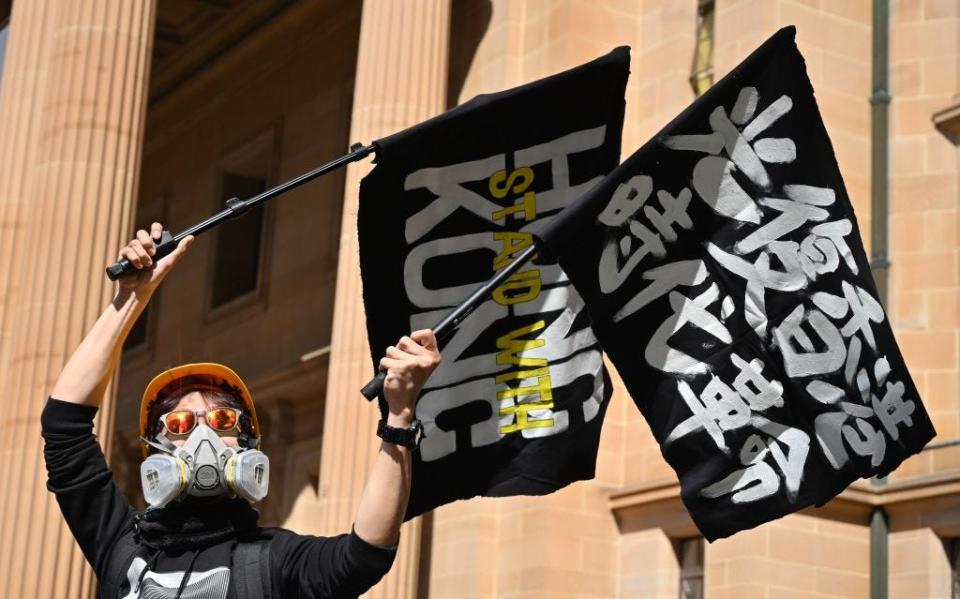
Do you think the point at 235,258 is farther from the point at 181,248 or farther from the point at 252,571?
the point at 252,571

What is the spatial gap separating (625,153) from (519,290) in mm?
13229

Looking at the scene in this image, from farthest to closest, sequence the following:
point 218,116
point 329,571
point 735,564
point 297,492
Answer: point 218,116
point 297,492
point 735,564
point 329,571

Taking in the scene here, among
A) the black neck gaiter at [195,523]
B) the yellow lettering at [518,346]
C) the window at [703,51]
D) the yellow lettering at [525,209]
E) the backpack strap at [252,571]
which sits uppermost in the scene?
the window at [703,51]

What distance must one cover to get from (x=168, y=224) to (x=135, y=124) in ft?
36.1

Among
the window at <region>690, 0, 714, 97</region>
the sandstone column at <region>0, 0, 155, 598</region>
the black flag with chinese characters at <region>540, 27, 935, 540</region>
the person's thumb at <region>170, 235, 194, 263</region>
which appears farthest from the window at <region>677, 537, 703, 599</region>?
the person's thumb at <region>170, 235, 194, 263</region>

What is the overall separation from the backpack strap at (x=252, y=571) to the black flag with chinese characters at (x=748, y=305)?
2367 mm

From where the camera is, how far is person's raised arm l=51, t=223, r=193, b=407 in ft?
15.7

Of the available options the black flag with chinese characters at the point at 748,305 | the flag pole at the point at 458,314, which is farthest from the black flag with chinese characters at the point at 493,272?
the flag pole at the point at 458,314

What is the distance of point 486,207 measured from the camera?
7086 millimetres

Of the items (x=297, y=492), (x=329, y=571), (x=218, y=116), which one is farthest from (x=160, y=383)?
(x=218, y=116)

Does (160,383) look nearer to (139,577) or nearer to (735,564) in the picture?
(139,577)

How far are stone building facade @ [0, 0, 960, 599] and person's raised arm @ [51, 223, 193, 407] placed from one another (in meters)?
12.5

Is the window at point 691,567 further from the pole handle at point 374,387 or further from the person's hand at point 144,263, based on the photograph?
the pole handle at point 374,387

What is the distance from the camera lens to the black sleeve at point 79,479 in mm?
4754
